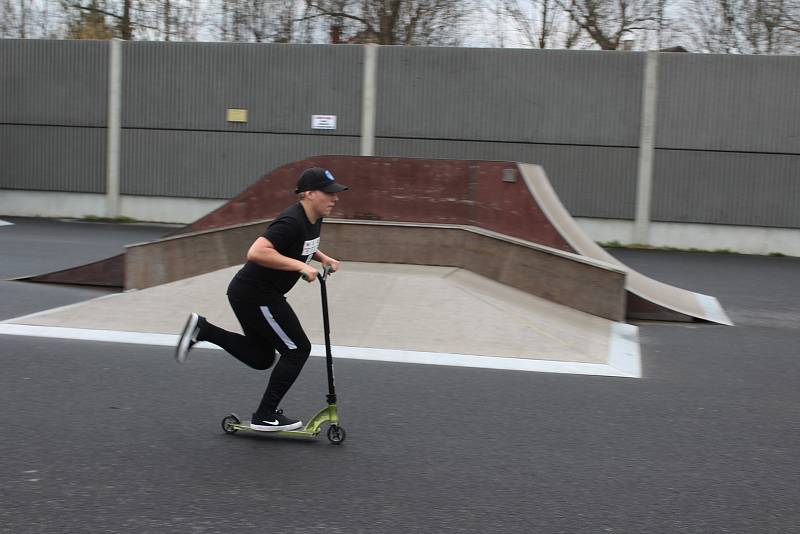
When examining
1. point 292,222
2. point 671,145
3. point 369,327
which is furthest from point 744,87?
point 292,222

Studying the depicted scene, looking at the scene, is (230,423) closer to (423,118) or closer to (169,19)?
(423,118)

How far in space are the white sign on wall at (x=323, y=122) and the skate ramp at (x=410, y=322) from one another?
44.0 feet

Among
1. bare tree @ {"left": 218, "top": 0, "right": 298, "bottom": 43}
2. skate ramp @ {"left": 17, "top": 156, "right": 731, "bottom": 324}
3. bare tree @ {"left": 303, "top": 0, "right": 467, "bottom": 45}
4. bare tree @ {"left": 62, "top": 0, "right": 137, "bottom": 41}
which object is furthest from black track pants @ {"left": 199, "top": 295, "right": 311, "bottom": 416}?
bare tree @ {"left": 62, "top": 0, "right": 137, "bottom": 41}

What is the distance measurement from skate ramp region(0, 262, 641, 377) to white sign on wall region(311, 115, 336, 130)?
1342cm

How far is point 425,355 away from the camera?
9047 mm

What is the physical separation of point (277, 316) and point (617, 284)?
6.19 m

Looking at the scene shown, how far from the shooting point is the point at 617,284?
35.7ft

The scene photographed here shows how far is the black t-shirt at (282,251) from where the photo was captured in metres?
5.62

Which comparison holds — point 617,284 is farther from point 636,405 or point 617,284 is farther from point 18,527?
point 18,527

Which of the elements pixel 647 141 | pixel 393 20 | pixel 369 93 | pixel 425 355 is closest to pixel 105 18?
pixel 393 20

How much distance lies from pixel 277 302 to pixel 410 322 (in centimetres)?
420

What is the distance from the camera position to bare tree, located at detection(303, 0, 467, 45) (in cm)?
2925

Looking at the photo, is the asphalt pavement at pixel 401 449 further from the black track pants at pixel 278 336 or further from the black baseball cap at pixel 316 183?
the black baseball cap at pixel 316 183

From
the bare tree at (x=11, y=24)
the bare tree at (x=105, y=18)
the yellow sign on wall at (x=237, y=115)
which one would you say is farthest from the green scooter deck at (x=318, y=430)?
the bare tree at (x=11, y=24)
